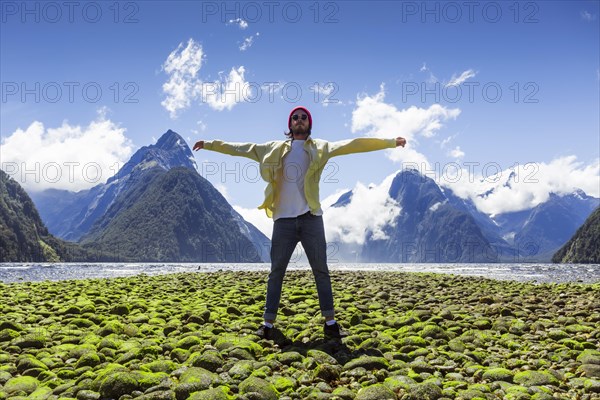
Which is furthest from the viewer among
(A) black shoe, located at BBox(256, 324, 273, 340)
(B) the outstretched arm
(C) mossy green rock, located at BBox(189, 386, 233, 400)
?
(B) the outstretched arm

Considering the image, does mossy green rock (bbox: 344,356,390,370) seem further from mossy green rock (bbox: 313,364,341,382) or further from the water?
the water

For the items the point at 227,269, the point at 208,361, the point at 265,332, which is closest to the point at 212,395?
the point at 208,361

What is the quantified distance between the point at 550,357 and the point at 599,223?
223788mm

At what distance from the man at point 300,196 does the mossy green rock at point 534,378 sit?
286cm

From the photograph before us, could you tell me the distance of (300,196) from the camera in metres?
7.95

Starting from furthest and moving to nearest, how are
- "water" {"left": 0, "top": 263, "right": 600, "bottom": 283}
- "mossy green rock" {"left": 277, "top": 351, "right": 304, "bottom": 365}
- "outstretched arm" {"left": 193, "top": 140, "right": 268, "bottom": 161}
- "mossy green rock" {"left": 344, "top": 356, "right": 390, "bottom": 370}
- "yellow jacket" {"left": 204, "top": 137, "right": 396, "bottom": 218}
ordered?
"water" {"left": 0, "top": 263, "right": 600, "bottom": 283}
"outstretched arm" {"left": 193, "top": 140, "right": 268, "bottom": 161}
"yellow jacket" {"left": 204, "top": 137, "right": 396, "bottom": 218}
"mossy green rock" {"left": 277, "top": 351, "right": 304, "bottom": 365}
"mossy green rock" {"left": 344, "top": 356, "right": 390, "bottom": 370}

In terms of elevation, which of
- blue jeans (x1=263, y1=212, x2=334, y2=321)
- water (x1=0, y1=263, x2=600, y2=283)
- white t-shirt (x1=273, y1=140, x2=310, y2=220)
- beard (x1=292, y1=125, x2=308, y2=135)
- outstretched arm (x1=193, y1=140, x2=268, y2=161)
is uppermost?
beard (x1=292, y1=125, x2=308, y2=135)

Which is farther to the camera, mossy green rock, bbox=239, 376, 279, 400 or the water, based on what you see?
the water

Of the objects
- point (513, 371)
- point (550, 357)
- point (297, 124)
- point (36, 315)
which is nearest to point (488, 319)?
point (550, 357)

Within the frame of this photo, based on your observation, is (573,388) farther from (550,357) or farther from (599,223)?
(599,223)

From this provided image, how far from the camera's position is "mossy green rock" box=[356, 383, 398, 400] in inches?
214

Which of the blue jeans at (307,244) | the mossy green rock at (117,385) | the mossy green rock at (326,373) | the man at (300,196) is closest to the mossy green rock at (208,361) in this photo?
the mossy green rock at (117,385)

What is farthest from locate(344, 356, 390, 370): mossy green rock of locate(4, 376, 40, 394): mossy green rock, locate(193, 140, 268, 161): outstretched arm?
locate(4, 376, 40, 394): mossy green rock

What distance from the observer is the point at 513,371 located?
670 cm
